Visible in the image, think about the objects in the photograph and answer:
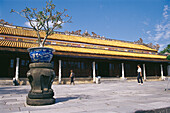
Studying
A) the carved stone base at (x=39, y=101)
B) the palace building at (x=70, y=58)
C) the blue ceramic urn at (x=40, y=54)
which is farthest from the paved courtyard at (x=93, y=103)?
the palace building at (x=70, y=58)

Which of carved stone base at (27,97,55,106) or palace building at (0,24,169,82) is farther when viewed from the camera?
palace building at (0,24,169,82)

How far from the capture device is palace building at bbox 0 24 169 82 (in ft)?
42.4

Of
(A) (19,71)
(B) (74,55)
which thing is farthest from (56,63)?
(A) (19,71)

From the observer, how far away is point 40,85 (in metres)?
4.36

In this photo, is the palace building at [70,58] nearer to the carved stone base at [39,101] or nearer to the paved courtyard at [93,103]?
the paved courtyard at [93,103]

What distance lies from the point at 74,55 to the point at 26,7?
864cm

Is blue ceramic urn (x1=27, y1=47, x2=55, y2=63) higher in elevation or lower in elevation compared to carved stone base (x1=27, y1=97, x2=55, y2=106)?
higher

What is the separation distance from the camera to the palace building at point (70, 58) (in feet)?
42.4

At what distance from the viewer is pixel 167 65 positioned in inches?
921

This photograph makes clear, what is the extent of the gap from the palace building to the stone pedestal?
8.93 metres

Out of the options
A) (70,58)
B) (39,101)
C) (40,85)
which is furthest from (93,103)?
(70,58)

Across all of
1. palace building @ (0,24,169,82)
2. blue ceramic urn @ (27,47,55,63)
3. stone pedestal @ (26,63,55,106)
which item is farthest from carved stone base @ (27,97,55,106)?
palace building @ (0,24,169,82)

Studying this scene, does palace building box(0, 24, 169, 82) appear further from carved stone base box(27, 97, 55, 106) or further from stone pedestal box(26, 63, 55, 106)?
carved stone base box(27, 97, 55, 106)

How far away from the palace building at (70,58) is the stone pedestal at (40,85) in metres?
8.93
